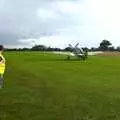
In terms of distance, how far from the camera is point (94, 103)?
58.7 feet

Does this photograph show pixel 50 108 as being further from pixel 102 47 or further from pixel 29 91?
pixel 102 47

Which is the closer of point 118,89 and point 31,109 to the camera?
point 31,109

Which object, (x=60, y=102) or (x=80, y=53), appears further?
(x=80, y=53)

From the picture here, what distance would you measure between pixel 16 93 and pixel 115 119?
24.3ft

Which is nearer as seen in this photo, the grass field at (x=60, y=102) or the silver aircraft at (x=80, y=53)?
the grass field at (x=60, y=102)

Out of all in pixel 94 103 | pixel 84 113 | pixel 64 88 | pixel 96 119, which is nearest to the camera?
pixel 96 119

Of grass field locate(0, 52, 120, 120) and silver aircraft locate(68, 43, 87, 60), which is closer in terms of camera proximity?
grass field locate(0, 52, 120, 120)

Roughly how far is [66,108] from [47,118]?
82.3 inches

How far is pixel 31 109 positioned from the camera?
53.7 ft

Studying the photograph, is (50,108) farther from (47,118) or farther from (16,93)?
(16,93)

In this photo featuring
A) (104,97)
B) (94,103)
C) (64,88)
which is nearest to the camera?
(94,103)

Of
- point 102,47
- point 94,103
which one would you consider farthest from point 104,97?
point 102,47

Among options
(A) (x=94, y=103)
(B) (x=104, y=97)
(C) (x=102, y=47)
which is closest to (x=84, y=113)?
(A) (x=94, y=103)

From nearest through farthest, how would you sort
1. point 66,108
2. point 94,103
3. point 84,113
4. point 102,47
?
point 84,113
point 66,108
point 94,103
point 102,47
